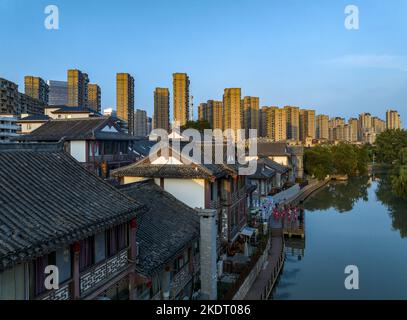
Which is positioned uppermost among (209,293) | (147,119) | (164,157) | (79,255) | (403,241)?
(147,119)

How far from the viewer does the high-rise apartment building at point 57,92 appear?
379ft

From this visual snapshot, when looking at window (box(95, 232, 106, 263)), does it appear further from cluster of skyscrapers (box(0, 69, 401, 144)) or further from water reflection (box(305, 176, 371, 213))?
cluster of skyscrapers (box(0, 69, 401, 144))

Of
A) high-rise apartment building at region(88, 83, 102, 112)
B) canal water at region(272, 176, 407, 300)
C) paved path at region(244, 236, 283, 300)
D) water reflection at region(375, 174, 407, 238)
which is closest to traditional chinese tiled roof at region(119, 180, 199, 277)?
paved path at region(244, 236, 283, 300)

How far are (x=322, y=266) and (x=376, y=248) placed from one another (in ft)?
22.0

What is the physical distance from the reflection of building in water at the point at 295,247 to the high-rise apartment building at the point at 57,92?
10261 centimetres

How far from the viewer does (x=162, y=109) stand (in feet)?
272

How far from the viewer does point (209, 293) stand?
14234 mm

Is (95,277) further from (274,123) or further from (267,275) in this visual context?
(274,123)

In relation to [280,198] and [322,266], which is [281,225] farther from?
[280,198]

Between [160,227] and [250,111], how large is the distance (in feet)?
317

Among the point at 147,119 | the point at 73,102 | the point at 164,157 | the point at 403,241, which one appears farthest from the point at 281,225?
the point at 147,119

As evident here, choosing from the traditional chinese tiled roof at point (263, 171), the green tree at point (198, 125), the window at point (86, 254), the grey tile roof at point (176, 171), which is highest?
the green tree at point (198, 125)

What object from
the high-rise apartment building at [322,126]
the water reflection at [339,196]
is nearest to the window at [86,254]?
the water reflection at [339,196]

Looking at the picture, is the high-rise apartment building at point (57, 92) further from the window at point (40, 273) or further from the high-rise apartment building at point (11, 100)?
the window at point (40, 273)
